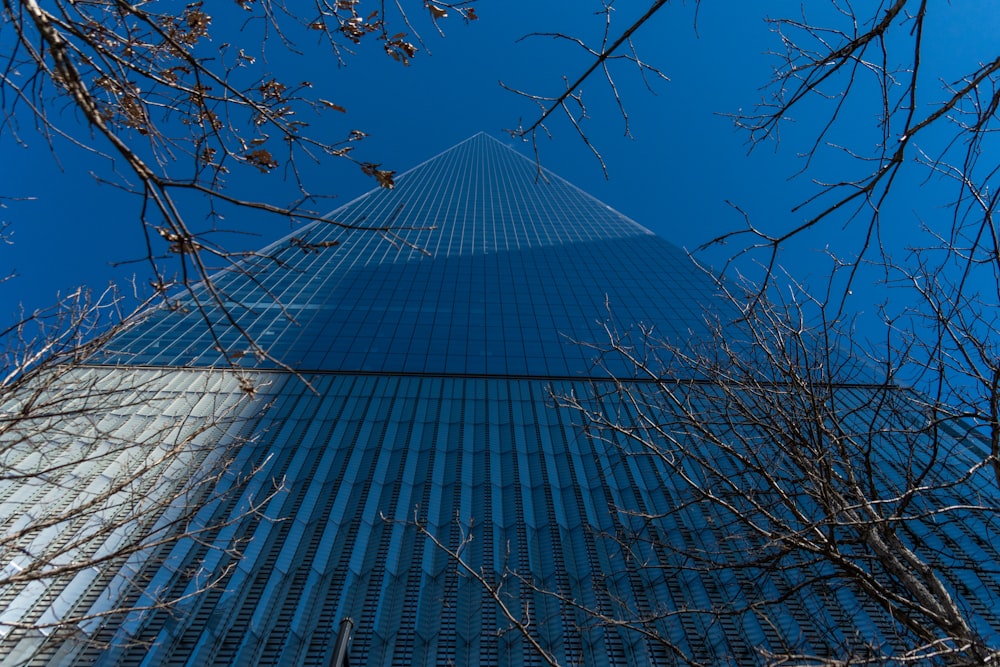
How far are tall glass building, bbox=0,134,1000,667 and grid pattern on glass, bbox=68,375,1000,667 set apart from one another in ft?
0.16

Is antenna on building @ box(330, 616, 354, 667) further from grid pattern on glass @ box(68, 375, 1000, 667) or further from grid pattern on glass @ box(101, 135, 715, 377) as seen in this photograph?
grid pattern on glass @ box(101, 135, 715, 377)

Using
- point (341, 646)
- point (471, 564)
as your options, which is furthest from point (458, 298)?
point (341, 646)

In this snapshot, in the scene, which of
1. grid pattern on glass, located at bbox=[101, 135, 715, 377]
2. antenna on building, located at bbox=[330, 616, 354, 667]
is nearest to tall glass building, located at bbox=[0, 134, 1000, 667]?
grid pattern on glass, located at bbox=[101, 135, 715, 377]

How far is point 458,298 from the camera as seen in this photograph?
31484mm

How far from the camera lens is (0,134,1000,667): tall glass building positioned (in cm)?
852

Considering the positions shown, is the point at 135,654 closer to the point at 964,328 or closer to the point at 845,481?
the point at 845,481

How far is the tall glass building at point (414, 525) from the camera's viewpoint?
28.0 feet

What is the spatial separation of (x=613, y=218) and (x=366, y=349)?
128 ft

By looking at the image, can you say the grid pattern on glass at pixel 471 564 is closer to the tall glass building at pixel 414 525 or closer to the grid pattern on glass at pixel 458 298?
the tall glass building at pixel 414 525

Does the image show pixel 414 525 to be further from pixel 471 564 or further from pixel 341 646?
pixel 341 646

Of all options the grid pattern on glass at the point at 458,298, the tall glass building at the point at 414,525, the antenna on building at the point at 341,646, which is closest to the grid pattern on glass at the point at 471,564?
the tall glass building at the point at 414,525

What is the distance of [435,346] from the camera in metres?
24.5

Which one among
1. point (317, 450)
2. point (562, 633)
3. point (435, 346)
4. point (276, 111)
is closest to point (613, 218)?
point (435, 346)

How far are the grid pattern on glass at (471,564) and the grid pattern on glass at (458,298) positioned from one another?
168 inches
